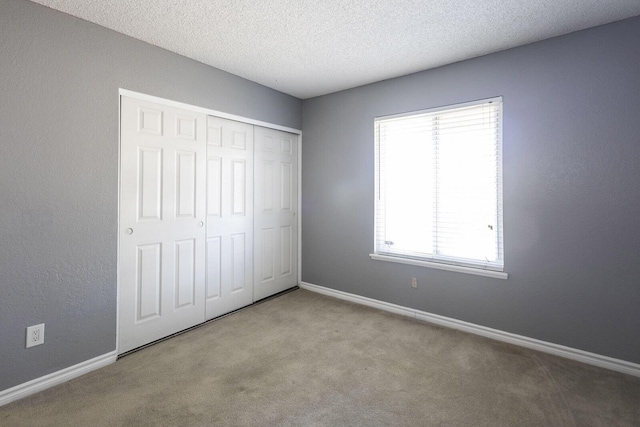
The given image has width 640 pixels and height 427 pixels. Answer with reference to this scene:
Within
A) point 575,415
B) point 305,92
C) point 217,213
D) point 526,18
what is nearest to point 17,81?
point 217,213

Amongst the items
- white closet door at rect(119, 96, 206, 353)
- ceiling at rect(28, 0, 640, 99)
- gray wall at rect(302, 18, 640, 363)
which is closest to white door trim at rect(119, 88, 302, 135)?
white closet door at rect(119, 96, 206, 353)

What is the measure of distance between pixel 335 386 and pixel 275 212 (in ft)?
7.33

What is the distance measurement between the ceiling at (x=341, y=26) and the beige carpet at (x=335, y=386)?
252cm

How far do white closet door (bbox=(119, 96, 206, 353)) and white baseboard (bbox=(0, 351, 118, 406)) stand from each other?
0.15m

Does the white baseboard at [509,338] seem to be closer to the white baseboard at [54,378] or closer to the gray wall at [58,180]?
the white baseboard at [54,378]

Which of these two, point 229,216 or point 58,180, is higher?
point 58,180

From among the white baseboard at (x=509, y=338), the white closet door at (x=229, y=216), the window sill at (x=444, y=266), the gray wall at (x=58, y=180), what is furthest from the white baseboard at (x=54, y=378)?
the window sill at (x=444, y=266)

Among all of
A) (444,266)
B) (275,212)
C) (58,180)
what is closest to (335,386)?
(444,266)

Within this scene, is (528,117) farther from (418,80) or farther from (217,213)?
(217,213)

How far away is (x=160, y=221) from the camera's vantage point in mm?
2652

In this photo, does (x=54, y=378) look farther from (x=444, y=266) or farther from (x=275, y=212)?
(x=444, y=266)

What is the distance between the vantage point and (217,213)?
124 inches

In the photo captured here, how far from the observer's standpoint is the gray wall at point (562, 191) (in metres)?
2.19

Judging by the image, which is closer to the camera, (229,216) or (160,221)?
(160,221)
